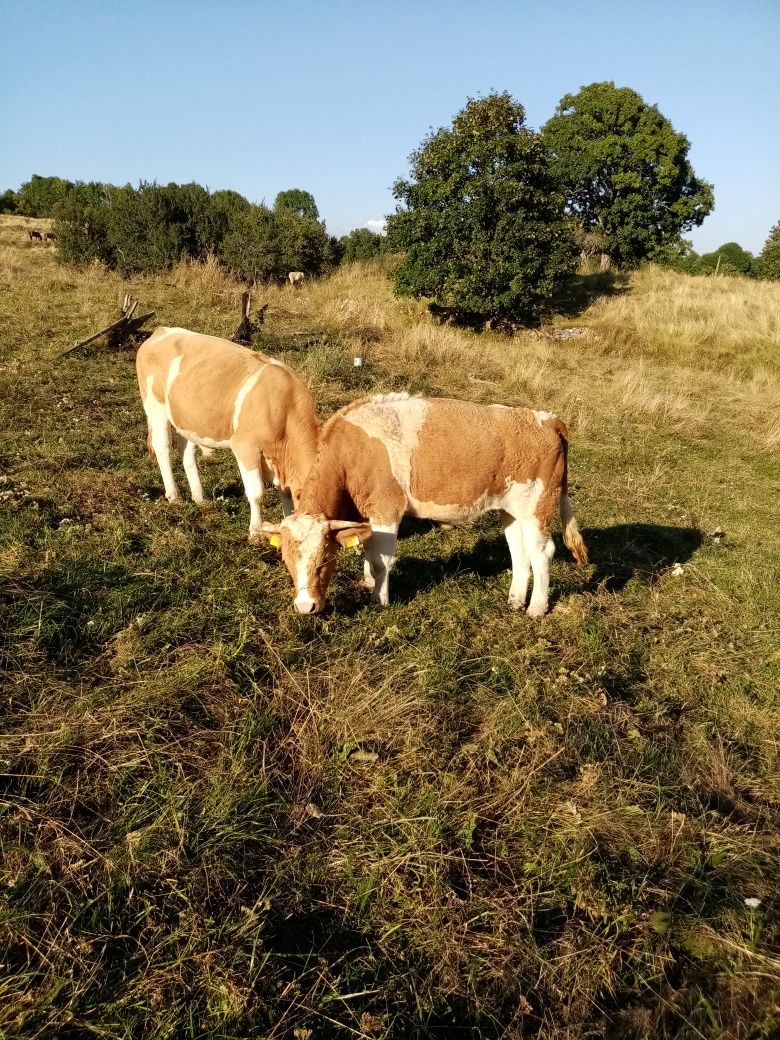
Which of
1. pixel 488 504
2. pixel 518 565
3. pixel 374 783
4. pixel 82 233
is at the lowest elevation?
pixel 374 783

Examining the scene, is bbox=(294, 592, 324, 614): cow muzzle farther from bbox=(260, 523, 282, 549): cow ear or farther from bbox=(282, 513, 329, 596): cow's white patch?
bbox=(260, 523, 282, 549): cow ear

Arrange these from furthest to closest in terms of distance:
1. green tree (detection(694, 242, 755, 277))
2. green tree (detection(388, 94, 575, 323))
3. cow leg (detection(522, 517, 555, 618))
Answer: green tree (detection(694, 242, 755, 277))
green tree (detection(388, 94, 575, 323))
cow leg (detection(522, 517, 555, 618))

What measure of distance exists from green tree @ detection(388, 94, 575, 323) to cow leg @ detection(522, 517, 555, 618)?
1384 centimetres

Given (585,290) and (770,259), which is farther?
(770,259)

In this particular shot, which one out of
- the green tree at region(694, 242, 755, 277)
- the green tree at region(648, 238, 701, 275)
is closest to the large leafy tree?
the green tree at region(648, 238, 701, 275)

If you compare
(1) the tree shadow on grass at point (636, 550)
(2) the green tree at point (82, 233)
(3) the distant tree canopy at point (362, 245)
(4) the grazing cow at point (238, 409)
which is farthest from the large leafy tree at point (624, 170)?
(4) the grazing cow at point (238, 409)

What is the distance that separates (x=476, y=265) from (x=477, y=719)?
16.1m

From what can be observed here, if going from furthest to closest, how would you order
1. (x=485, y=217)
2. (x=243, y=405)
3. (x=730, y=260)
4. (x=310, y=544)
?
(x=730, y=260)
(x=485, y=217)
(x=243, y=405)
(x=310, y=544)

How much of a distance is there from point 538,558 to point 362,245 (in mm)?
26658

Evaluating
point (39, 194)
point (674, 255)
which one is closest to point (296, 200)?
point (39, 194)

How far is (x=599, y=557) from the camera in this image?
734 centimetres

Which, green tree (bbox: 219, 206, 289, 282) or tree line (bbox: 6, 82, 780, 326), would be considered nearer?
tree line (bbox: 6, 82, 780, 326)

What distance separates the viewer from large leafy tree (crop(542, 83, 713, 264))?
34500 mm

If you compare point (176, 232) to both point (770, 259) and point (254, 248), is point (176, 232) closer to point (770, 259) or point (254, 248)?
point (254, 248)
